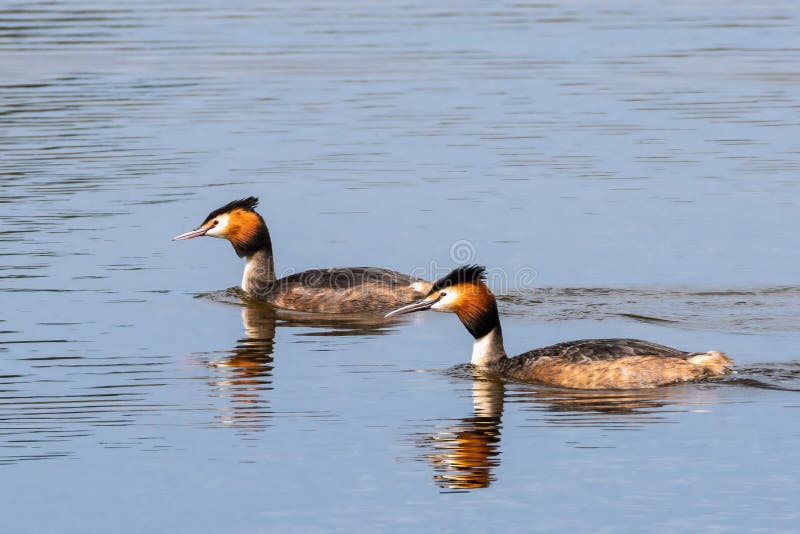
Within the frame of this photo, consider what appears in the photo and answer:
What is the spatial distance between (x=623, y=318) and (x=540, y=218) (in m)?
5.02

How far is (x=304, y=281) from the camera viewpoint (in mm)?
20078

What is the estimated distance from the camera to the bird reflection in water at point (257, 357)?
14.6 meters

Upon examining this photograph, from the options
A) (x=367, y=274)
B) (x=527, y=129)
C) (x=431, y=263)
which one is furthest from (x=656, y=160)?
(x=367, y=274)

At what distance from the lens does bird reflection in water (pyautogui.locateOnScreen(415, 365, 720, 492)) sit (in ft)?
42.3

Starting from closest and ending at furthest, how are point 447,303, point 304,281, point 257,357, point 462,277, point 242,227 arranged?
point 462,277, point 447,303, point 257,357, point 304,281, point 242,227

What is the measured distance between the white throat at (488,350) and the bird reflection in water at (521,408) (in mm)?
116

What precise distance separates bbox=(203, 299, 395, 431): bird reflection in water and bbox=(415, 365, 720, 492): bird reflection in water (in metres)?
1.64

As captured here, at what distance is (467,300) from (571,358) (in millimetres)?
1231

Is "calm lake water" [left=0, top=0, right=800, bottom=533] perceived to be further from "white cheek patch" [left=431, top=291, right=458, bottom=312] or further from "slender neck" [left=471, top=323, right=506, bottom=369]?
"white cheek patch" [left=431, top=291, right=458, bottom=312]

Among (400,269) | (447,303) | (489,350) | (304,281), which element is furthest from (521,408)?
(400,269)

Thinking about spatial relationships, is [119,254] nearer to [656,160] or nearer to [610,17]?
[656,160]

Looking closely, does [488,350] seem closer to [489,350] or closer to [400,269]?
[489,350]

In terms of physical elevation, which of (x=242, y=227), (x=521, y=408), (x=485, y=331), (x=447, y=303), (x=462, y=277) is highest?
(x=242, y=227)

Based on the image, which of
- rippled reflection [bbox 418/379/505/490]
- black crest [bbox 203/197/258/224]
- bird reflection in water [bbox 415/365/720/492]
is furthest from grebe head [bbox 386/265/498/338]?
black crest [bbox 203/197/258/224]
